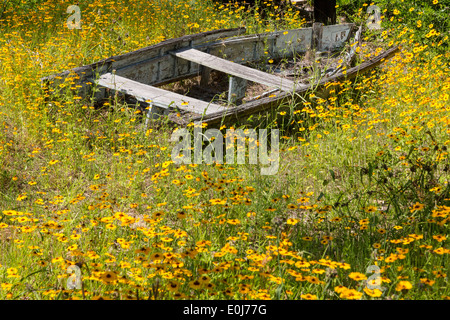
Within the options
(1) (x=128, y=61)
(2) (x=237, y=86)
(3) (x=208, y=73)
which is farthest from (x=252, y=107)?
(3) (x=208, y=73)

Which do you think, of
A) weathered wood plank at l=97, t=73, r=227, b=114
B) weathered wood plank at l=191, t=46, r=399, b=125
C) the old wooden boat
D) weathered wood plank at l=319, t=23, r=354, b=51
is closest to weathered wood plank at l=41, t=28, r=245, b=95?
the old wooden boat

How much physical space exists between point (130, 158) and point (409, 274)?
7.81 feet

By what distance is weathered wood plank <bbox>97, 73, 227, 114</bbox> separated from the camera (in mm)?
4477

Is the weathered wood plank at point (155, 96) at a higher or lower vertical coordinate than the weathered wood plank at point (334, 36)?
lower

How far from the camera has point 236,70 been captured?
560cm

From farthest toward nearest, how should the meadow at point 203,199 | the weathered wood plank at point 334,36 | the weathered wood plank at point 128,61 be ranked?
the weathered wood plank at point 334,36, the weathered wood plank at point 128,61, the meadow at point 203,199

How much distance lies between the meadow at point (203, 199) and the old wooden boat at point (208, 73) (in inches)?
7.5

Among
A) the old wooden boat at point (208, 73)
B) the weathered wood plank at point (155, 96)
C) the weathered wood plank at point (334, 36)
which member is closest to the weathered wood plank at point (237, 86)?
the old wooden boat at point (208, 73)

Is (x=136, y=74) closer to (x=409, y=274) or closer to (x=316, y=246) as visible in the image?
(x=316, y=246)

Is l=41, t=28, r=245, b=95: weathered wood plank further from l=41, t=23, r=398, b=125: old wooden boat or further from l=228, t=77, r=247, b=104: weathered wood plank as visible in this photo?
l=228, t=77, r=247, b=104: weathered wood plank

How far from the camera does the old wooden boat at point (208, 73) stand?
4527 millimetres

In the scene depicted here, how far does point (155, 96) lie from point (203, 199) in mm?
1522

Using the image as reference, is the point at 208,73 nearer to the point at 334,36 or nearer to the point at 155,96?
the point at 155,96

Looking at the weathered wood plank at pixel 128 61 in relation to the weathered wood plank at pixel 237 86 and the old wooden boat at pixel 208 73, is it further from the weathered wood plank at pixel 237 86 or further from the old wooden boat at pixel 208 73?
the weathered wood plank at pixel 237 86
